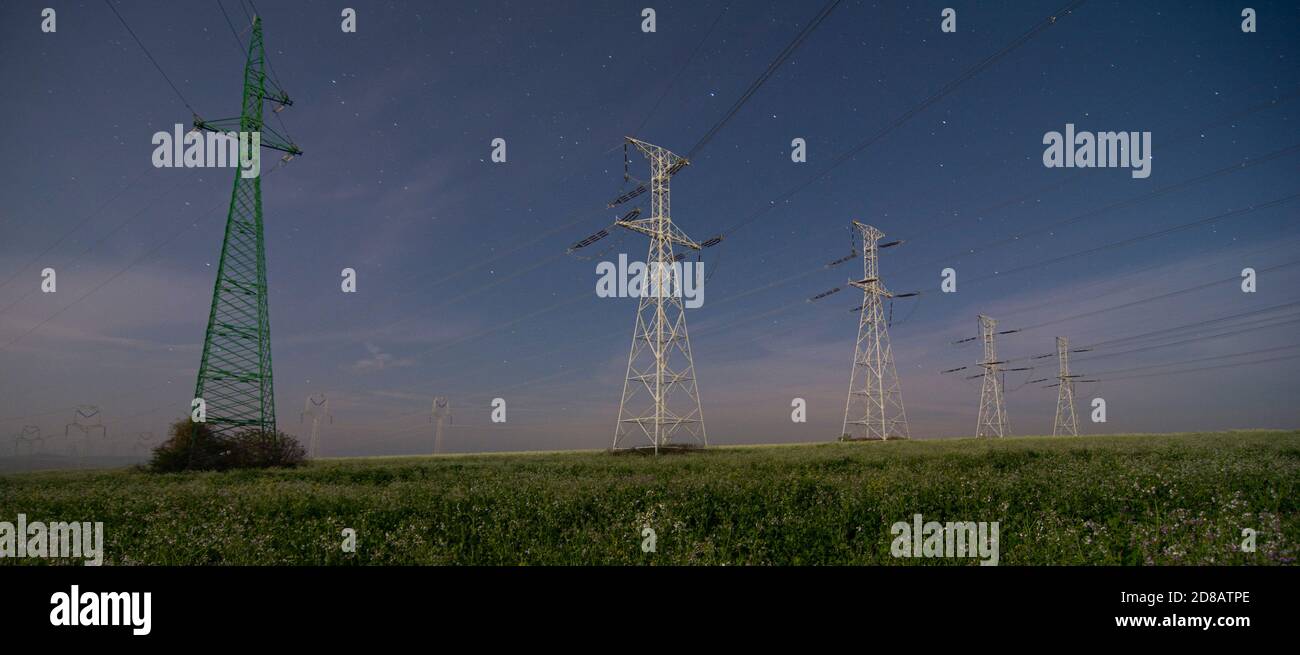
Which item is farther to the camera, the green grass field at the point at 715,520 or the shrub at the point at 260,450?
the shrub at the point at 260,450

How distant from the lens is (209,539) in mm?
9852

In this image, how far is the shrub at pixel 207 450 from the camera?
2686 cm

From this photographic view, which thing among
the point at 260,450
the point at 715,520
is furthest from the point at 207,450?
the point at 715,520

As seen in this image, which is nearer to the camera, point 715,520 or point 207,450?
point 715,520

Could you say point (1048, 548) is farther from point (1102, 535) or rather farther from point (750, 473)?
point (750, 473)

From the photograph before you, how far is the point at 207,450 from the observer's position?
27.2m

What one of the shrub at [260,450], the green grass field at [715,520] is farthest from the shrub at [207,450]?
the green grass field at [715,520]

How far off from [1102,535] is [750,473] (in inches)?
376

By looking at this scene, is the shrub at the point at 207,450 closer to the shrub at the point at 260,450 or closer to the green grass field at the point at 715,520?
the shrub at the point at 260,450

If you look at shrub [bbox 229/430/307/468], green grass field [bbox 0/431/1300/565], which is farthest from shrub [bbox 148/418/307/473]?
green grass field [bbox 0/431/1300/565]

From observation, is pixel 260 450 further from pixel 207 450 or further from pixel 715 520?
pixel 715 520

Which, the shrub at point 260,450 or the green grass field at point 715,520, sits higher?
the green grass field at point 715,520

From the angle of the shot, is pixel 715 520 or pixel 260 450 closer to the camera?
pixel 715 520
